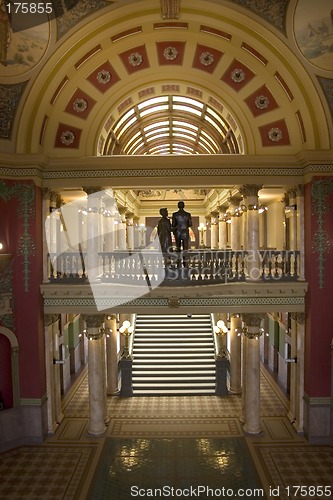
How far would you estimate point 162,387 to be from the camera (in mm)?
15734

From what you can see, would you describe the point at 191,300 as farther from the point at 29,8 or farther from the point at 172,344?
the point at 29,8

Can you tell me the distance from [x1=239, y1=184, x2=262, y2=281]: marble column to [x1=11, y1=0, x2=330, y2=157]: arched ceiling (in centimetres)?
122

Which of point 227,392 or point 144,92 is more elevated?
point 144,92

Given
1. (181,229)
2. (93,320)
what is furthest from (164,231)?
(93,320)

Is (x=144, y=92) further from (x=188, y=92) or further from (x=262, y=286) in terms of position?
(x=262, y=286)

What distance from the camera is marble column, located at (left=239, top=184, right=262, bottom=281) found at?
39.3 ft

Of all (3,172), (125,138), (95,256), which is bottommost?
(95,256)

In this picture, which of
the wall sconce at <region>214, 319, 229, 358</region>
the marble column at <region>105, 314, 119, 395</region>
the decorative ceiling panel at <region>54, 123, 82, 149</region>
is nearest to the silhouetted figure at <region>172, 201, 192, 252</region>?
the decorative ceiling panel at <region>54, 123, 82, 149</region>

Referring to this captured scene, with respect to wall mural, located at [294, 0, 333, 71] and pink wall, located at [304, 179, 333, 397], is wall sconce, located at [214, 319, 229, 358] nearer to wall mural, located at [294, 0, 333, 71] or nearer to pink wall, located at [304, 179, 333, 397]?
pink wall, located at [304, 179, 333, 397]

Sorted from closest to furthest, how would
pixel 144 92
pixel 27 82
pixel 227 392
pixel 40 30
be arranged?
pixel 40 30 → pixel 27 82 → pixel 144 92 → pixel 227 392

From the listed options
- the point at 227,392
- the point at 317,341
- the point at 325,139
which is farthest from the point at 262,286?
the point at 227,392

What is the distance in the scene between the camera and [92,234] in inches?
475

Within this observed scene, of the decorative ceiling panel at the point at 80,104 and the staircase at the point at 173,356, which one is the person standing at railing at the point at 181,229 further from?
the staircase at the point at 173,356

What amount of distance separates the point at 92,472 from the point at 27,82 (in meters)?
10.5
